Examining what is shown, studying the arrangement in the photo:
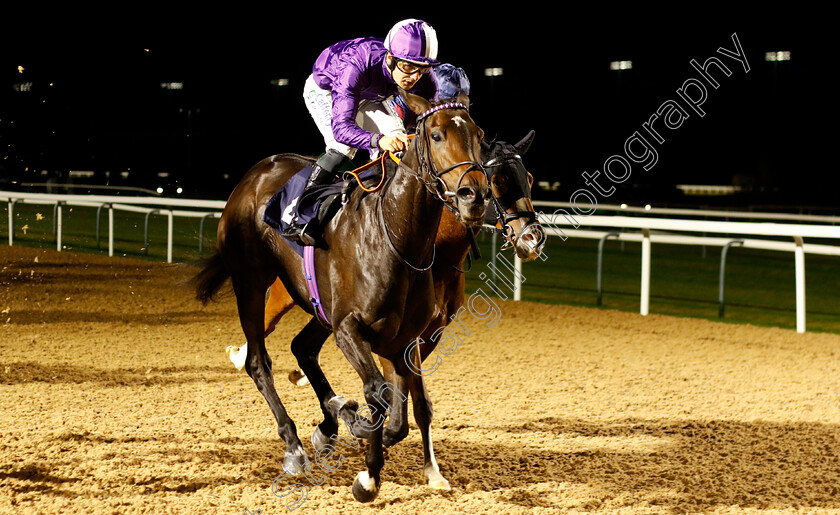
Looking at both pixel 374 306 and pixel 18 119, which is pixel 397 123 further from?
pixel 18 119

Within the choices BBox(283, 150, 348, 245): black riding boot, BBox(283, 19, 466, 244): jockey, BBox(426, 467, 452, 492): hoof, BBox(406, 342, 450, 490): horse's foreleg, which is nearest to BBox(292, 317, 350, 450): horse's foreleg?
BBox(406, 342, 450, 490): horse's foreleg

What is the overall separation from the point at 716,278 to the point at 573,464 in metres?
9.41

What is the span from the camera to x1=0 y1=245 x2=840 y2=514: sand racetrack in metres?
3.40

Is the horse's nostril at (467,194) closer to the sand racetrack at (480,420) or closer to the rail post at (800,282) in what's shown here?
the sand racetrack at (480,420)

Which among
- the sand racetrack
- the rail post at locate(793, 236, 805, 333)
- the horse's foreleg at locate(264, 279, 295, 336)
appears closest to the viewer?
the sand racetrack

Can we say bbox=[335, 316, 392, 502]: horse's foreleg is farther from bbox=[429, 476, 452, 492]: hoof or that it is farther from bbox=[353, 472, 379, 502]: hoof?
bbox=[429, 476, 452, 492]: hoof

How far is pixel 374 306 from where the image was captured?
3.19 m

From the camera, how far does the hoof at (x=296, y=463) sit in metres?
3.64

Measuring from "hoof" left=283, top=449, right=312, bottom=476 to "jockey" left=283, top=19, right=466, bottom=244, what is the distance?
3.23 feet

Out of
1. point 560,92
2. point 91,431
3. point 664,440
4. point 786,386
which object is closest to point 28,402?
point 91,431

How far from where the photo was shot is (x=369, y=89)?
3.69m

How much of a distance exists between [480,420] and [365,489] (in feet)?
5.21

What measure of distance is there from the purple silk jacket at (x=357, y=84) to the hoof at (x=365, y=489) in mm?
1308

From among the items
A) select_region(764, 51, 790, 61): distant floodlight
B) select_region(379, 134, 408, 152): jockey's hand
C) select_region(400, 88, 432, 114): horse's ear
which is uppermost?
select_region(764, 51, 790, 61): distant floodlight
